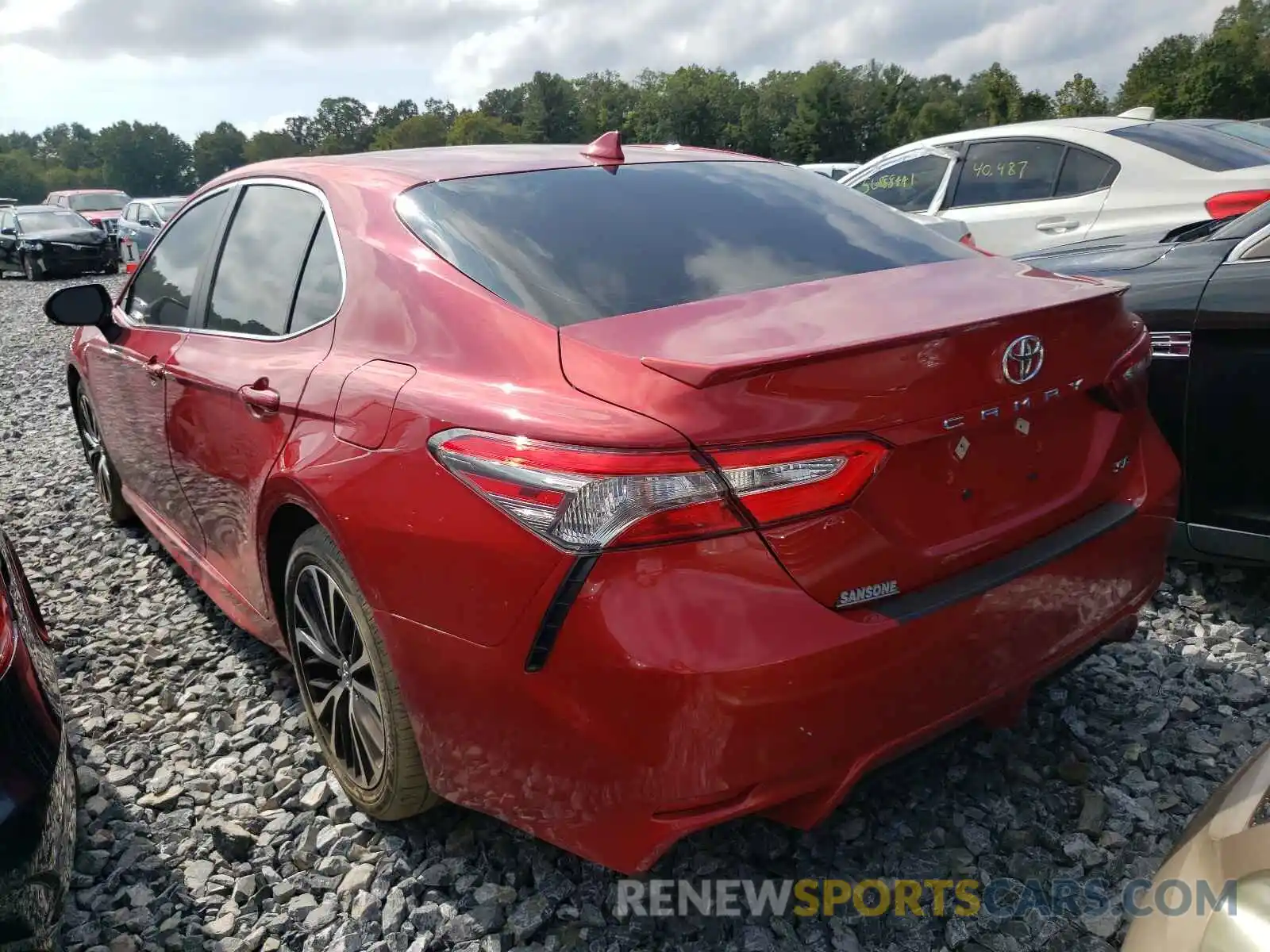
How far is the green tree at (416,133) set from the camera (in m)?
99.6

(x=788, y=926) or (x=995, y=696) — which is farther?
(x=788, y=926)

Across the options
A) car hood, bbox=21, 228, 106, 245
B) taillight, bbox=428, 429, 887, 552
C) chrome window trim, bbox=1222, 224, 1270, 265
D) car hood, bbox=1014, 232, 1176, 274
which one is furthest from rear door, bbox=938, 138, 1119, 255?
car hood, bbox=21, 228, 106, 245

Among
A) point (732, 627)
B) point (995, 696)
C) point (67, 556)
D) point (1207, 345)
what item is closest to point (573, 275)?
point (732, 627)

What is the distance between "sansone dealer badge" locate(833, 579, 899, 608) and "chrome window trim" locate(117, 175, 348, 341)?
4.54ft

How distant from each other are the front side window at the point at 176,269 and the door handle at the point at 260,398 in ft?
2.70

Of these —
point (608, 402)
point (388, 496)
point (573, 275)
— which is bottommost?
point (388, 496)

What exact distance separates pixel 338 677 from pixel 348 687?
0.24 ft

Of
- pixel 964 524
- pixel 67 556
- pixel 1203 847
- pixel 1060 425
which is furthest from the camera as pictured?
pixel 67 556

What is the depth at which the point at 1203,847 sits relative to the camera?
130 centimetres

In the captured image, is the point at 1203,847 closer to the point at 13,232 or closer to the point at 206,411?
the point at 206,411

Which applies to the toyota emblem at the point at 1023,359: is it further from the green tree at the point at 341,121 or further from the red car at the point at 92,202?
the green tree at the point at 341,121

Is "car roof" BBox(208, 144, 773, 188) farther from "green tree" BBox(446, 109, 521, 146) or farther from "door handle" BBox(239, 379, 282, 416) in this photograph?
"green tree" BBox(446, 109, 521, 146)

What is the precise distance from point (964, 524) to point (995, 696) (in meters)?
0.35

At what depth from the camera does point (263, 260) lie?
9.48 feet
